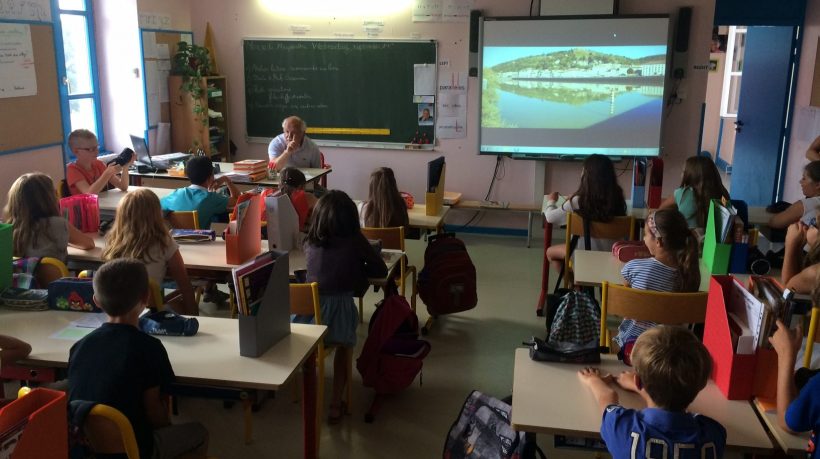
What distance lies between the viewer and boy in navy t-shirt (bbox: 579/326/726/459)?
1.77 meters

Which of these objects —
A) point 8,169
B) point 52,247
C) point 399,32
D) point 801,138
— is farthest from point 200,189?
point 801,138

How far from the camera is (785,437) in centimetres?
197

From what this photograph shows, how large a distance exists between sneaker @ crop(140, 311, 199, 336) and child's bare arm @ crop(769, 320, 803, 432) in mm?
1974

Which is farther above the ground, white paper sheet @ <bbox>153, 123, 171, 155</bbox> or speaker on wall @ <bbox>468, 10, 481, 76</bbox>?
speaker on wall @ <bbox>468, 10, 481, 76</bbox>

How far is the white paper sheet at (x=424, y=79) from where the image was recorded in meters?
6.78

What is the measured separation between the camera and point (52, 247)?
3361 millimetres

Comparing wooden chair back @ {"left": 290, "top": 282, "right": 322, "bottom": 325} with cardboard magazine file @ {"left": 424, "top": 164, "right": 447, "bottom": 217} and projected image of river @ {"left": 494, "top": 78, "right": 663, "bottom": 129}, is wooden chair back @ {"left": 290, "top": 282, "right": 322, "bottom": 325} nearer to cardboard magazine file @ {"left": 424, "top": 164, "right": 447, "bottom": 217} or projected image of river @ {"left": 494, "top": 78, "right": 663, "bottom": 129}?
cardboard magazine file @ {"left": 424, "top": 164, "right": 447, "bottom": 217}

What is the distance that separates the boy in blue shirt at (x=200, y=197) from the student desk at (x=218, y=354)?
1.75 m

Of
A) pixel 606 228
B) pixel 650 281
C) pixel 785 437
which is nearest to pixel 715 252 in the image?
pixel 650 281

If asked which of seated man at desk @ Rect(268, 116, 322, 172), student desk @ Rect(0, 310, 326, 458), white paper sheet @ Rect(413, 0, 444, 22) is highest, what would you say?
white paper sheet @ Rect(413, 0, 444, 22)

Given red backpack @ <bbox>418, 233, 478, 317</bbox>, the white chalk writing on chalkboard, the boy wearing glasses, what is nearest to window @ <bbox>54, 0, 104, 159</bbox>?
the white chalk writing on chalkboard

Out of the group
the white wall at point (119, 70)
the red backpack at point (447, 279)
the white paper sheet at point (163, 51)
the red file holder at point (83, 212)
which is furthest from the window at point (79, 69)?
the red backpack at point (447, 279)

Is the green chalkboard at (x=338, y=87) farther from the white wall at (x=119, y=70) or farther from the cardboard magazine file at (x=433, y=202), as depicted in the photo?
the cardboard magazine file at (x=433, y=202)

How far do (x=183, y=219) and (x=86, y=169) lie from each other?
1.17 meters
